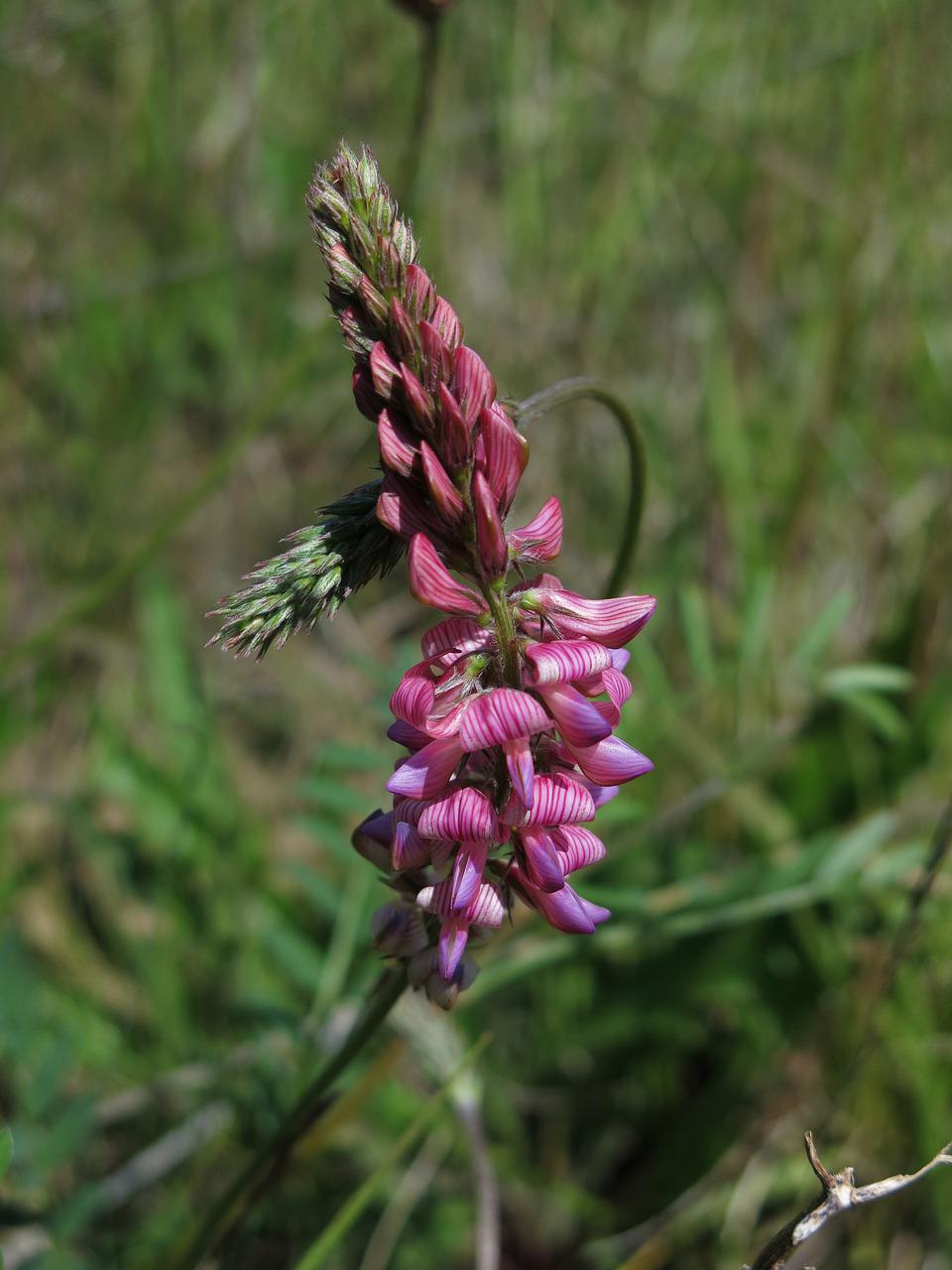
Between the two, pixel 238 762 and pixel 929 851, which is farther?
pixel 238 762

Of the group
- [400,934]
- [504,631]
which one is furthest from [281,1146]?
[504,631]

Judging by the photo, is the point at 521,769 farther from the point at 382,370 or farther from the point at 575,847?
the point at 382,370

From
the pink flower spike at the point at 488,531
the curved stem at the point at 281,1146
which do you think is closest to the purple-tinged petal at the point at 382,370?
the pink flower spike at the point at 488,531

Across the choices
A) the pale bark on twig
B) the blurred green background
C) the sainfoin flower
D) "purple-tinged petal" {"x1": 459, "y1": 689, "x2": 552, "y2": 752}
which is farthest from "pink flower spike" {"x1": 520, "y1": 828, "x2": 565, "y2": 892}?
the blurred green background

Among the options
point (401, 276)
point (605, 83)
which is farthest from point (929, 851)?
point (605, 83)

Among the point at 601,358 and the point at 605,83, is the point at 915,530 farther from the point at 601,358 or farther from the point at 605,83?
the point at 605,83

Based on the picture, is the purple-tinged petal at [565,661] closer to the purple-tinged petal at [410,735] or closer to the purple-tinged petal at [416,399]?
the purple-tinged petal at [410,735]
